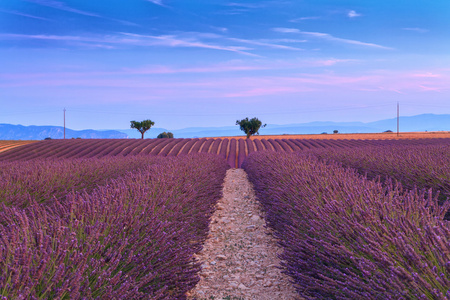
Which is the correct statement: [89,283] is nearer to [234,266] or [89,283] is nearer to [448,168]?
[234,266]

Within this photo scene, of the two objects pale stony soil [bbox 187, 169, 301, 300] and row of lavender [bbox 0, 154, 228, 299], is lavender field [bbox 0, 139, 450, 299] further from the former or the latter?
pale stony soil [bbox 187, 169, 301, 300]

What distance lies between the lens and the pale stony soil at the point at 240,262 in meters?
3.31

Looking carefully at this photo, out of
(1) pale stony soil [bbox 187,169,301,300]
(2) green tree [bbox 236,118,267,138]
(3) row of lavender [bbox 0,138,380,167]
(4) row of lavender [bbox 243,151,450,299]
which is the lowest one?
(1) pale stony soil [bbox 187,169,301,300]

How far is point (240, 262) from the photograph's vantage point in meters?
→ 4.13

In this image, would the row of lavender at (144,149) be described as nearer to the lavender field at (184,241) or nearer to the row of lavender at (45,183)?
the row of lavender at (45,183)

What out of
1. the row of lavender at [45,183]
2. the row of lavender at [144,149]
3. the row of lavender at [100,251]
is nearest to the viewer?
the row of lavender at [100,251]

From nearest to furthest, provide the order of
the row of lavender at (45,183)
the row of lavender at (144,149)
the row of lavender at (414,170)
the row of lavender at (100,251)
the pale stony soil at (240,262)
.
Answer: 1. the row of lavender at (100,251)
2. the pale stony soil at (240,262)
3. the row of lavender at (45,183)
4. the row of lavender at (414,170)
5. the row of lavender at (144,149)

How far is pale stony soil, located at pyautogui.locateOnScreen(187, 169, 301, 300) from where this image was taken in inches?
130

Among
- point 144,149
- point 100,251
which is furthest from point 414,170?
point 144,149

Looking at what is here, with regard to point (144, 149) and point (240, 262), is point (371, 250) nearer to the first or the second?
point (240, 262)

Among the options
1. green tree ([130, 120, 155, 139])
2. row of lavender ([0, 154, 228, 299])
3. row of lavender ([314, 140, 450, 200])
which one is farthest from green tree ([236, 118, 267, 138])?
row of lavender ([0, 154, 228, 299])

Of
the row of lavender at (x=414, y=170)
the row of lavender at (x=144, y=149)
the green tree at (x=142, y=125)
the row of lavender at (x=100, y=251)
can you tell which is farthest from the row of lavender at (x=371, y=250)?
the green tree at (x=142, y=125)

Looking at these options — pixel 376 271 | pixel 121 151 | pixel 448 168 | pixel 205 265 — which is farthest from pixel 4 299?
pixel 121 151

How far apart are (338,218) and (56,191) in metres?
4.78
